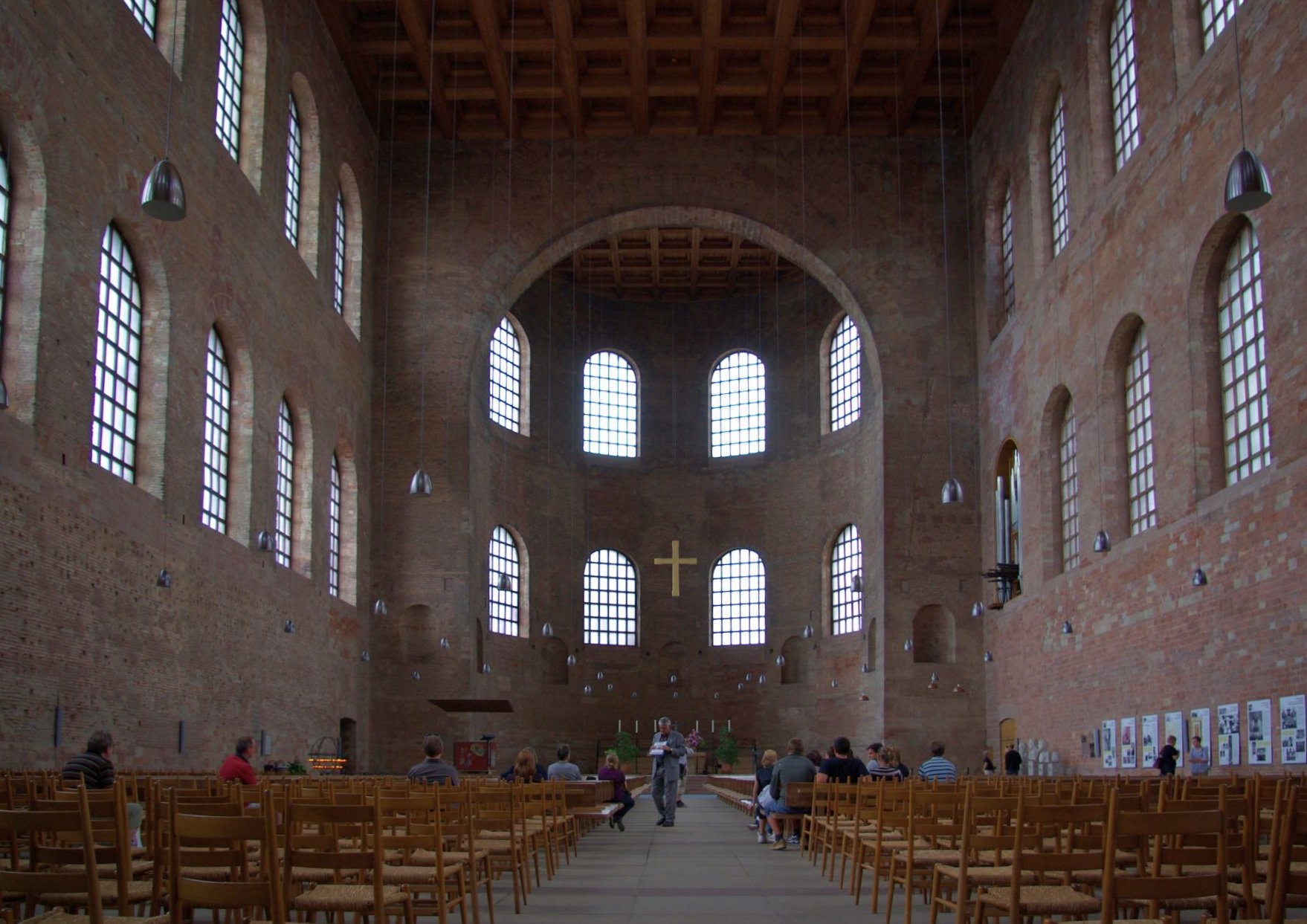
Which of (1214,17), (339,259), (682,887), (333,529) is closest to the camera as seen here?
(682,887)

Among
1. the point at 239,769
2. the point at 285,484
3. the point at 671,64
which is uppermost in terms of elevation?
the point at 671,64

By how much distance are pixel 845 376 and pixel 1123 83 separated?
54.7ft

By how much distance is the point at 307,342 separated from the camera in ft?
83.3

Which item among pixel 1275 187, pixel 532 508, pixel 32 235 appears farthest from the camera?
pixel 532 508

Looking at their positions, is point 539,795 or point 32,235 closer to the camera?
point 539,795

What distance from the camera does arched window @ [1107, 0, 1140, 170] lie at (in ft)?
69.3

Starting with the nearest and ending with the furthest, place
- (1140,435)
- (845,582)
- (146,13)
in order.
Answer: (146,13) < (1140,435) < (845,582)

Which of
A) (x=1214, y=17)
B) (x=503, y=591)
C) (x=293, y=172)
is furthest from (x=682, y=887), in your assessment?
(x=503, y=591)

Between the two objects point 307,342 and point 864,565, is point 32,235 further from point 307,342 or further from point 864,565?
point 864,565

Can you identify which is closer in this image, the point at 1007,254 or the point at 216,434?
the point at 216,434

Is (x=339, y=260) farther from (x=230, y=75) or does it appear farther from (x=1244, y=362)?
(x=1244, y=362)

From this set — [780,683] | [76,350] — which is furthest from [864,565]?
[76,350]

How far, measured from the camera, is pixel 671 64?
30.0 m

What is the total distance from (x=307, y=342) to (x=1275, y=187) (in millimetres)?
16501
